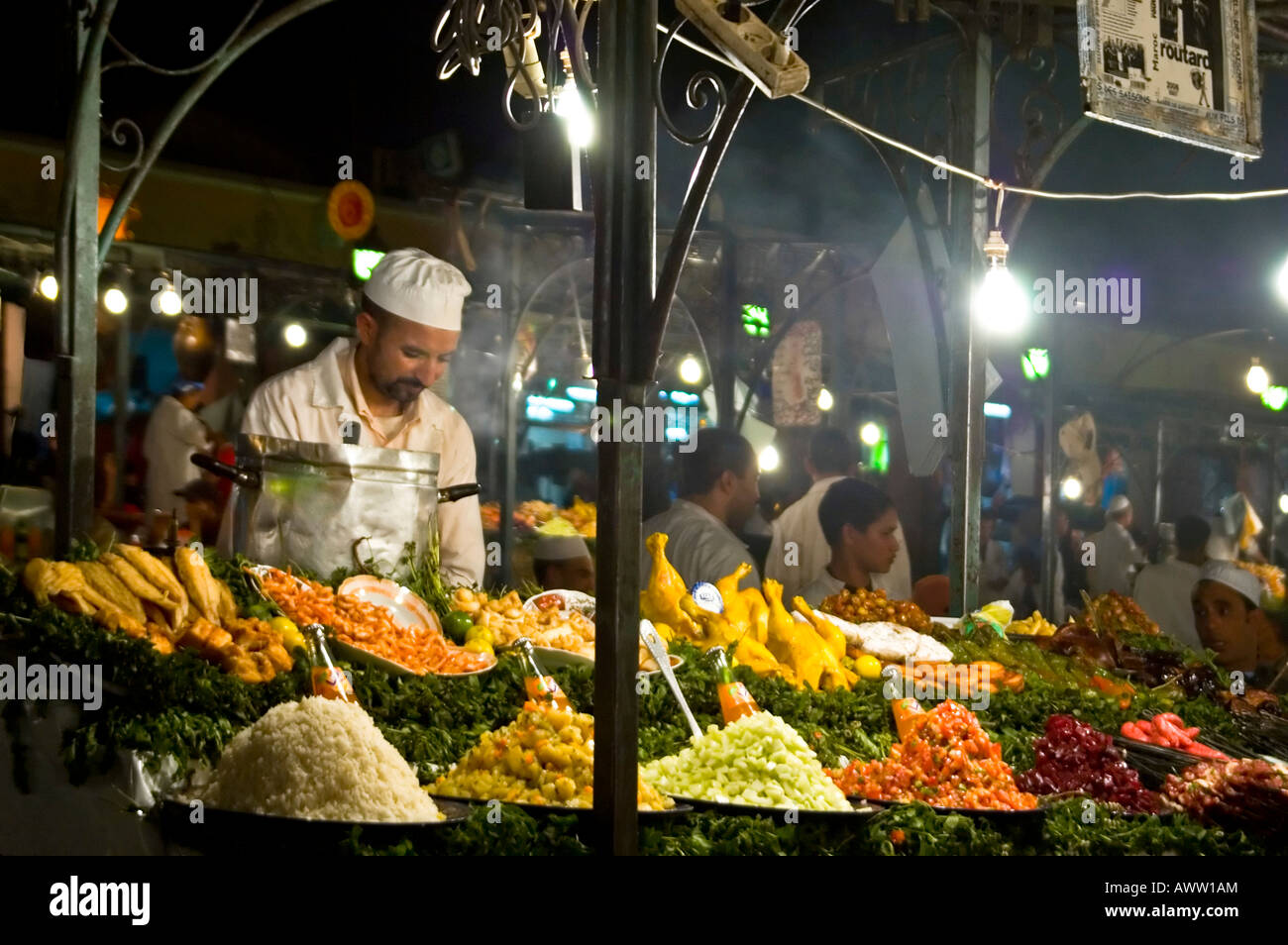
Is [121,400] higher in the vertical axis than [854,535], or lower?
higher

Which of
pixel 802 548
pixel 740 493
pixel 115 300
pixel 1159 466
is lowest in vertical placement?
pixel 802 548

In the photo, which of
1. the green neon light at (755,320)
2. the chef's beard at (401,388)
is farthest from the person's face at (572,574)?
the green neon light at (755,320)

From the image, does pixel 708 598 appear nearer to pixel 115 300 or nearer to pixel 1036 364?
pixel 115 300

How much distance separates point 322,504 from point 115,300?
437cm

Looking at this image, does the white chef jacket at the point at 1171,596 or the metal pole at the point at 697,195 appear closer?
the metal pole at the point at 697,195

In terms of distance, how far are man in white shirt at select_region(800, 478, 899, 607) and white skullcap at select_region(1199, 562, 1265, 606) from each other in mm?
2344

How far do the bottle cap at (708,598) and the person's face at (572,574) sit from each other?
315cm

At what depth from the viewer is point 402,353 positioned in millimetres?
6562

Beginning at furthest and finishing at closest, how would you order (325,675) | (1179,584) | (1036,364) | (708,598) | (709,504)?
(1036,364)
(1179,584)
(709,504)
(708,598)
(325,675)

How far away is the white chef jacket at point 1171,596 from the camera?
9.39 metres

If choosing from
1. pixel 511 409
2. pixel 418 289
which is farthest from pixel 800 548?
pixel 418 289

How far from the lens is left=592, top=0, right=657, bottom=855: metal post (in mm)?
3047

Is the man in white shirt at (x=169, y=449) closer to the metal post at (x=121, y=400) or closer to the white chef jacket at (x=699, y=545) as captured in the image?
Result: the metal post at (x=121, y=400)

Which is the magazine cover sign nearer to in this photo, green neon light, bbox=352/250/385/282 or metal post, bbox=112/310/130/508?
green neon light, bbox=352/250/385/282
